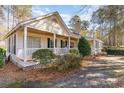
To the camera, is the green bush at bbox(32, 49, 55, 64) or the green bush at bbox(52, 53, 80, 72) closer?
the green bush at bbox(52, 53, 80, 72)

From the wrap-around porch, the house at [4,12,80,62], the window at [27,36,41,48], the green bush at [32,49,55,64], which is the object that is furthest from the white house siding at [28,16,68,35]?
the green bush at [32,49,55,64]

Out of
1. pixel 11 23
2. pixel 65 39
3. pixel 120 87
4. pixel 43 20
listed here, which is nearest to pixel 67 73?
pixel 120 87

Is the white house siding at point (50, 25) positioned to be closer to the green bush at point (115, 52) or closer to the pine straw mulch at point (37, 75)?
the pine straw mulch at point (37, 75)

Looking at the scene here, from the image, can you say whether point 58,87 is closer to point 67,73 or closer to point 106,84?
point 106,84

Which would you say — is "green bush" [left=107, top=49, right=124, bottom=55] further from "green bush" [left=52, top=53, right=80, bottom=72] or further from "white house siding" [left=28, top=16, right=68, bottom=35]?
Result: "green bush" [left=52, top=53, right=80, bottom=72]

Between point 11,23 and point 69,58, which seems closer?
point 69,58

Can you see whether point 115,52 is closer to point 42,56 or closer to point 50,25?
point 50,25

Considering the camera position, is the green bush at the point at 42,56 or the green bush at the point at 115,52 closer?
the green bush at the point at 42,56

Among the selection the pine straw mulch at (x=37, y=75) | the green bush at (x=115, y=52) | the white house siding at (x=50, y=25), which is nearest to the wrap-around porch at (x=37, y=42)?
the white house siding at (x=50, y=25)

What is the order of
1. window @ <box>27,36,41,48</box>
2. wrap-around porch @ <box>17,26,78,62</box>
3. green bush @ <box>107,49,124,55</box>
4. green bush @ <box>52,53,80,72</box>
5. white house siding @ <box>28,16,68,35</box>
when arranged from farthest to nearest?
green bush @ <box>107,49,124,55</box>
window @ <box>27,36,41,48</box>
white house siding @ <box>28,16,68,35</box>
wrap-around porch @ <box>17,26,78,62</box>
green bush @ <box>52,53,80,72</box>

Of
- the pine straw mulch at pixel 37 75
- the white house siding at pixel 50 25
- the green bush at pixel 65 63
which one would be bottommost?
the pine straw mulch at pixel 37 75
